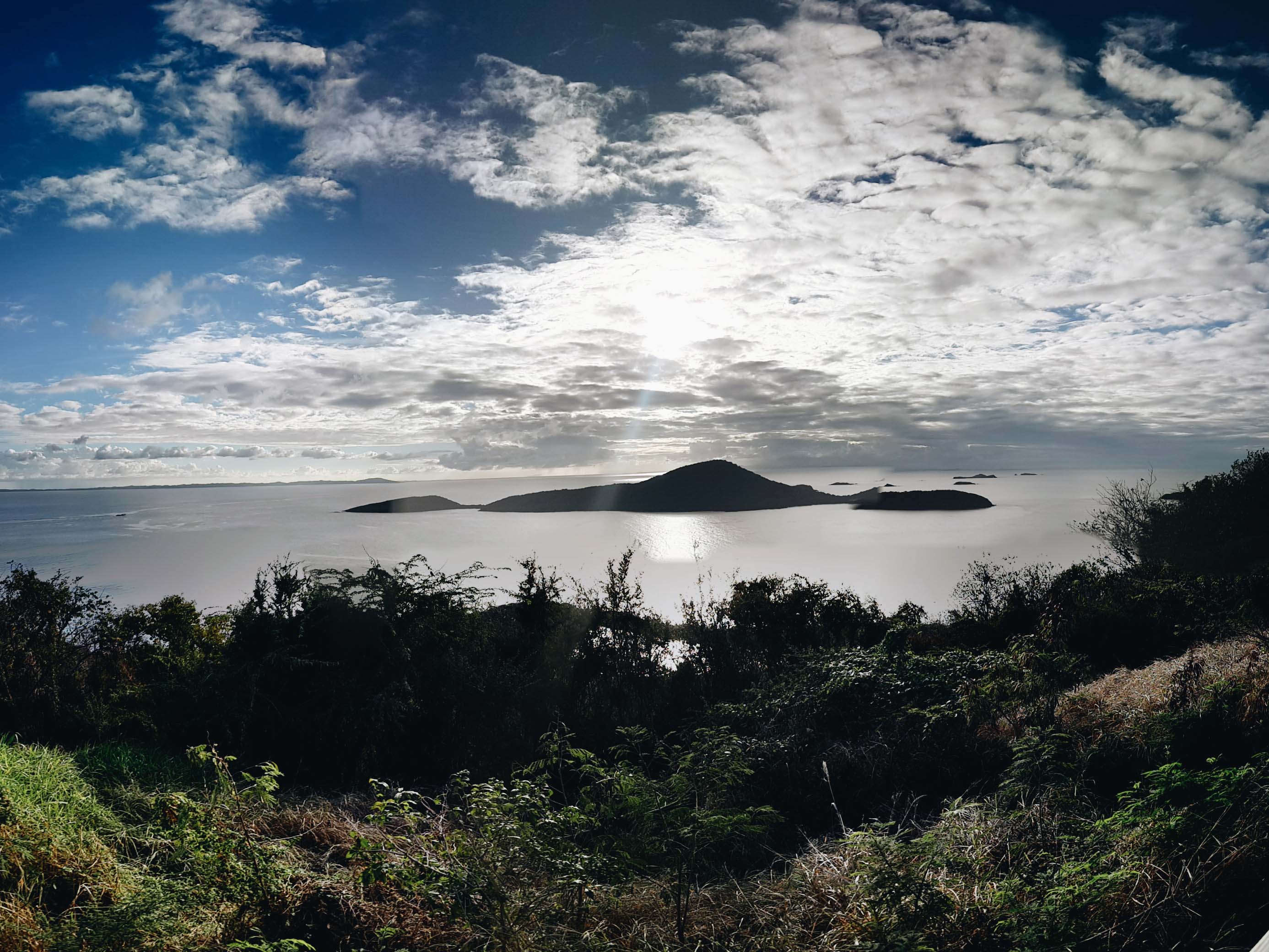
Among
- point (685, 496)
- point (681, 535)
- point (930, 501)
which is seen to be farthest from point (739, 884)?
point (930, 501)

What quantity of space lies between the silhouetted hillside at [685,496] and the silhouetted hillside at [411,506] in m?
2.69

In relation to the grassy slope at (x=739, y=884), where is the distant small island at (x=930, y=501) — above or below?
above

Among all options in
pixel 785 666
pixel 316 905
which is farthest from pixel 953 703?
pixel 316 905

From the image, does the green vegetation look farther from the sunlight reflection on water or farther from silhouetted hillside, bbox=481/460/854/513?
silhouetted hillside, bbox=481/460/854/513

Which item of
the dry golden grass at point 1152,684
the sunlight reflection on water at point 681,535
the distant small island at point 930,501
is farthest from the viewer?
the distant small island at point 930,501

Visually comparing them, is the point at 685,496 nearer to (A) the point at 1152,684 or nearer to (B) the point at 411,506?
(B) the point at 411,506

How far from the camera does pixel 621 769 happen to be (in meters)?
4.68

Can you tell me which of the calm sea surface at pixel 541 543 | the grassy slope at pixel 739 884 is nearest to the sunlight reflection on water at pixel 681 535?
the calm sea surface at pixel 541 543

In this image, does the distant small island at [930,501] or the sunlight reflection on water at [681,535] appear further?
the distant small island at [930,501]

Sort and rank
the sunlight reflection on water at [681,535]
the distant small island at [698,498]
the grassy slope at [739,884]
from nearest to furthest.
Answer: the grassy slope at [739,884] → the sunlight reflection on water at [681,535] → the distant small island at [698,498]

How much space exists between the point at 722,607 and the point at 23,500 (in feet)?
326

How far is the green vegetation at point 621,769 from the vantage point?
3.28 meters

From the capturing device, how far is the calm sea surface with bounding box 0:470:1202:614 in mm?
13781

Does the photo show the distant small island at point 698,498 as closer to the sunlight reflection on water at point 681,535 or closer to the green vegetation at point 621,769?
the sunlight reflection on water at point 681,535
